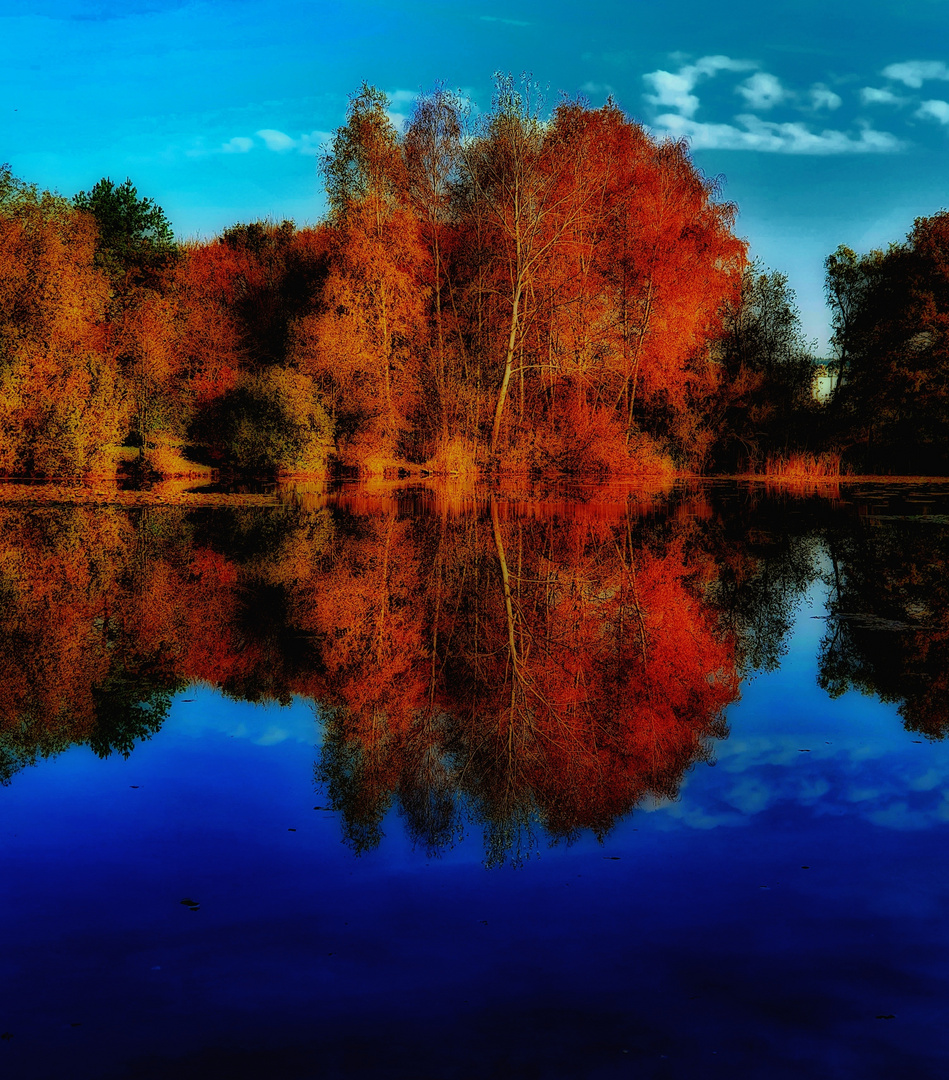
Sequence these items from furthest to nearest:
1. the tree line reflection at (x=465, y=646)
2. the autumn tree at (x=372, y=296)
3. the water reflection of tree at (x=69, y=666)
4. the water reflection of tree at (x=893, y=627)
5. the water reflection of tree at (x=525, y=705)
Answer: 1. the autumn tree at (x=372, y=296)
2. the water reflection of tree at (x=893, y=627)
3. the water reflection of tree at (x=69, y=666)
4. the tree line reflection at (x=465, y=646)
5. the water reflection of tree at (x=525, y=705)

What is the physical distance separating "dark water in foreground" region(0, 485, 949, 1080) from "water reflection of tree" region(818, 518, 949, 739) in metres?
0.05

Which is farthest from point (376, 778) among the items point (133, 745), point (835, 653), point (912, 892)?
point (835, 653)

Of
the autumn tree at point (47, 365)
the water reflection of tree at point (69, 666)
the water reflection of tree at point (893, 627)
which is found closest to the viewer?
the water reflection of tree at point (69, 666)

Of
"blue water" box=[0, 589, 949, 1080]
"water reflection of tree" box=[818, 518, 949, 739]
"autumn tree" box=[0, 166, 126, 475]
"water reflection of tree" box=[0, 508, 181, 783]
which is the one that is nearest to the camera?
"blue water" box=[0, 589, 949, 1080]

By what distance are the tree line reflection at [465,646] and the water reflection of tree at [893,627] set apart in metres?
0.03

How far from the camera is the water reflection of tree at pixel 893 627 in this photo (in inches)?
261

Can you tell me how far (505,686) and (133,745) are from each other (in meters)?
2.50

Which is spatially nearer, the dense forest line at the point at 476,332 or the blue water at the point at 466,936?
the blue water at the point at 466,936

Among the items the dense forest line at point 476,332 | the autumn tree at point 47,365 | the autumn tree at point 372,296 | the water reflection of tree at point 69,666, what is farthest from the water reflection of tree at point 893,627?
the autumn tree at point 47,365

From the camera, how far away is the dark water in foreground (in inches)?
112

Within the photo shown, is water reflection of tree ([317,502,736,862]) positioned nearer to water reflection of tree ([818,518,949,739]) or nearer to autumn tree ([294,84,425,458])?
water reflection of tree ([818,518,949,739])

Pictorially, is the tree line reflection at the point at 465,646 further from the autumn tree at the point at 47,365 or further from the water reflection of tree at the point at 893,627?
the autumn tree at the point at 47,365

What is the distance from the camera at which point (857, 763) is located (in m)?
5.25

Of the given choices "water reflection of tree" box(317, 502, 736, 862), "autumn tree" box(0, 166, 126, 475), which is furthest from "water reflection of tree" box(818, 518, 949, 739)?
"autumn tree" box(0, 166, 126, 475)
